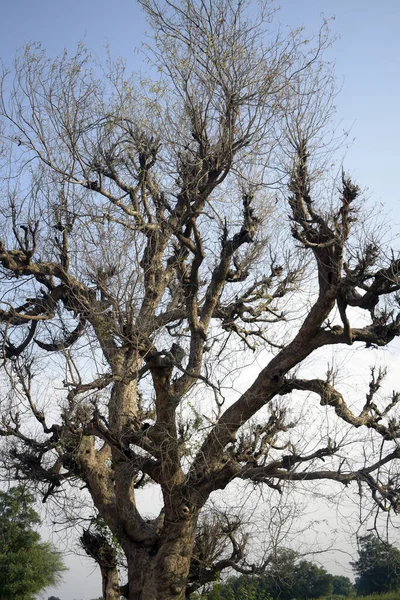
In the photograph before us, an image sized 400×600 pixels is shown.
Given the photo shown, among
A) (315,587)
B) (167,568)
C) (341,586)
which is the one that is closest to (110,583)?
(167,568)

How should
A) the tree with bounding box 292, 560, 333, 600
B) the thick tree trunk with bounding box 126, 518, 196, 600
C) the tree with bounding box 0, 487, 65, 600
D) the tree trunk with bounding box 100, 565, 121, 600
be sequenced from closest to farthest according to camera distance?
1. the thick tree trunk with bounding box 126, 518, 196, 600
2. the tree trunk with bounding box 100, 565, 121, 600
3. the tree with bounding box 292, 560, 333, 600
4. the tree with bounding box 0, 487, 65, 600

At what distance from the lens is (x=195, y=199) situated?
952 centimetres

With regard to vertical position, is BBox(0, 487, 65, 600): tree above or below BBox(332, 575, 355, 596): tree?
above

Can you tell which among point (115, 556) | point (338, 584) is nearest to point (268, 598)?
point (115, 556)

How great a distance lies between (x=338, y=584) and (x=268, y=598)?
966cm

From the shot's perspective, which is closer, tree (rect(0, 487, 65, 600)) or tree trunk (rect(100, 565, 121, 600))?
tree trunk (rect(100, 565, 121, 600))

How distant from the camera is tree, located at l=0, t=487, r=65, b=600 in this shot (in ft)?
62.6

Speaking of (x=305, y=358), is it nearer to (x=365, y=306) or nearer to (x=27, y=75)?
(x=365, y=306)

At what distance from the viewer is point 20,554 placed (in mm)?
19375

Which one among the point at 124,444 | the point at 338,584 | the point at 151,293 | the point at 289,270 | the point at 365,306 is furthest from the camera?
the point at 338,584

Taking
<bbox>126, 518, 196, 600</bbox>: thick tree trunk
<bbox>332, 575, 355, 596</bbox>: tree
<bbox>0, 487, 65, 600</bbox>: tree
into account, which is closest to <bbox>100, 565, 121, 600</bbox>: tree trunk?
<bbox>126, 518, 196, 600</bbox>: thick tree trunk

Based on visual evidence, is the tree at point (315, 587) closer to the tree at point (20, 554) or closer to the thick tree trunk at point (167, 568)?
the tree at point (20, 554)

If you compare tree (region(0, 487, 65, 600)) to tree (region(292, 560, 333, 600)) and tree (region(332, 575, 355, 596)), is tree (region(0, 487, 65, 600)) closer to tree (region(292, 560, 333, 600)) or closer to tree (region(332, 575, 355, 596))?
tree (region(292, 560, 333, 600))

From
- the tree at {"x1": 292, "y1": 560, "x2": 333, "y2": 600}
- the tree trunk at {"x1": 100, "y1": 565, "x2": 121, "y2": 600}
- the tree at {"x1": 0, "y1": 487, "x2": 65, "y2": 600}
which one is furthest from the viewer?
the tree at {"x1": 0, "y1": 487, "x2": 65, "y2": 600}
